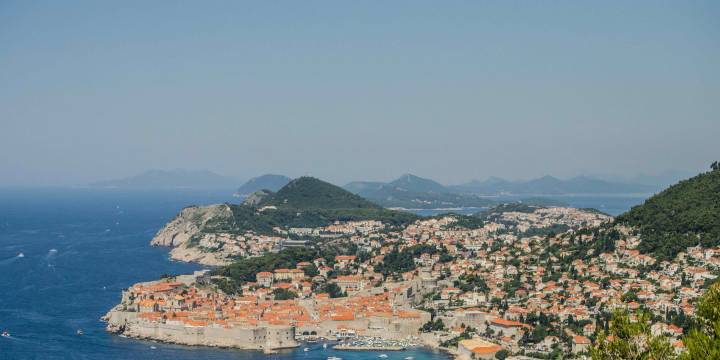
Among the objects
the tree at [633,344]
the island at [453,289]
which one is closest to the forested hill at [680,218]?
the island at [453,289]

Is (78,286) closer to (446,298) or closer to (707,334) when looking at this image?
(446,298)

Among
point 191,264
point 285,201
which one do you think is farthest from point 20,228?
point 191,264

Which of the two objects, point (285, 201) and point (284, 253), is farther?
point (285, 201)

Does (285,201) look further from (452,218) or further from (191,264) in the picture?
(191,264)

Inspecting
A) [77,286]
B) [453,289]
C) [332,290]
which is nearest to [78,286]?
[77,286]

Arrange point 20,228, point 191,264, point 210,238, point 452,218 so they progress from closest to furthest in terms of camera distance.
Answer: point 191,264, point 210,238, point 452,218, point 20,228
